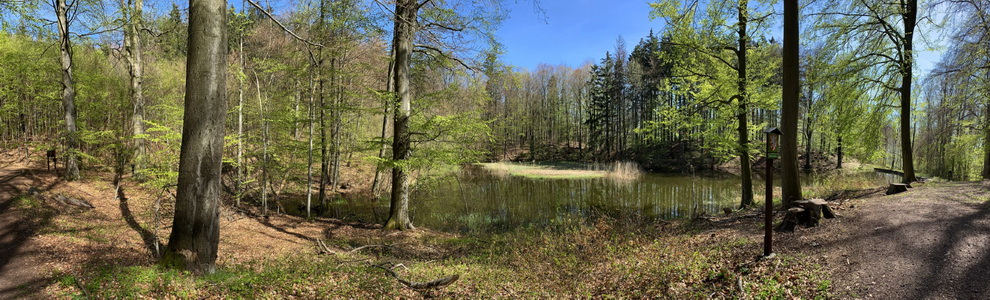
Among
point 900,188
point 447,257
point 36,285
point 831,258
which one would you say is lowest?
point 447,257

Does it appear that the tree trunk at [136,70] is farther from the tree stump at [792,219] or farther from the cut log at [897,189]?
the cut log at [897,189]

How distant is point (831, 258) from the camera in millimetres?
5023

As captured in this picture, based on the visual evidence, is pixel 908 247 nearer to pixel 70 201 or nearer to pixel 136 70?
pixel 70 201

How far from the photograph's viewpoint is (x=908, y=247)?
4930 millimetres

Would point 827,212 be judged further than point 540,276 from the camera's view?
Yes

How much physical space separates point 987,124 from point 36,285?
23352 mm

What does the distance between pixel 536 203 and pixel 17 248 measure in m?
14.5

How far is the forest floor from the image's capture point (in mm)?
4406

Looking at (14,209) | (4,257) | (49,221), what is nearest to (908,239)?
(4,257)

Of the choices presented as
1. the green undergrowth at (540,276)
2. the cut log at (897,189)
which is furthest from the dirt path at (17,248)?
the cut log at (897,189)

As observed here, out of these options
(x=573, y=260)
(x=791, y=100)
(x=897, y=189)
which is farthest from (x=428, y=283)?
(x=897, y=189)

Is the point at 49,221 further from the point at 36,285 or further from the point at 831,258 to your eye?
the point at 831,258

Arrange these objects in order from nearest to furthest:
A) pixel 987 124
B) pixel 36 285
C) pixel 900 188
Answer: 1. pixel 36 285
2. pixel 900 188
3. pixel 987 124

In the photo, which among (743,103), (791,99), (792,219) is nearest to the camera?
(792,219)
